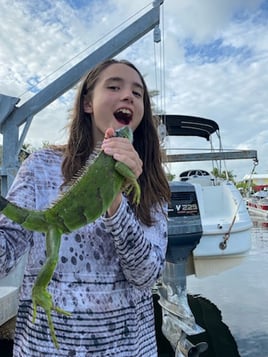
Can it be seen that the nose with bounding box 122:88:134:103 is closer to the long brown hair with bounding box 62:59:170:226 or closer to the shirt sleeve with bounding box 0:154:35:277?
the long brown hair with bounding box 62:59:170:226

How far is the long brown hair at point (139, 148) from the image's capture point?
1446mm

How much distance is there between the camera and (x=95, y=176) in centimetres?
99

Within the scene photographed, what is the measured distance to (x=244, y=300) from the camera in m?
7.09

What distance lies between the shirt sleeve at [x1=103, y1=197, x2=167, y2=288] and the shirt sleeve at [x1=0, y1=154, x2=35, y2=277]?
279 millimetres

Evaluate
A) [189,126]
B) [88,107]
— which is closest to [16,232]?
[88,107]

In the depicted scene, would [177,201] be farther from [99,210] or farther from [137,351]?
[99,210]

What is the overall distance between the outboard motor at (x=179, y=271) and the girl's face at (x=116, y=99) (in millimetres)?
2828

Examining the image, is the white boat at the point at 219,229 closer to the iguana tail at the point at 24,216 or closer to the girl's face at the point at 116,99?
the girl's face at the point at 116,99

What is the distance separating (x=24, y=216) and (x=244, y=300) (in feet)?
22.6

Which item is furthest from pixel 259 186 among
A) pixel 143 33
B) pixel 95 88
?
pixel 95 88

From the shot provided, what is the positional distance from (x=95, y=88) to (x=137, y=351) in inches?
37.9

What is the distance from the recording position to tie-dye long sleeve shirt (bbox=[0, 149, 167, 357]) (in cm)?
121

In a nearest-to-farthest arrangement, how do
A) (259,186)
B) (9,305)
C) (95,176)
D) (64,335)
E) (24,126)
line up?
(95,176)
(64,335)
(9,305)
(24,126)
(259,186)

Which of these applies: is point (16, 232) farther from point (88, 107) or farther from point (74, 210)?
point (88, 107)
